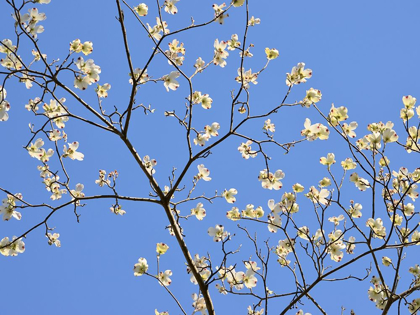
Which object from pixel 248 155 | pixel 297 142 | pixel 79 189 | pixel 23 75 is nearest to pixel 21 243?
pixel 79 189

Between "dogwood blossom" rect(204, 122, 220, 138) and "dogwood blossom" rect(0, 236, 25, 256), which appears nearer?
"dogwood blossom" rect(0, 236, 25, 256)

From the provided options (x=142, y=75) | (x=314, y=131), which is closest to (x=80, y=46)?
(x=142, y=75)

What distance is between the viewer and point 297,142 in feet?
10.2

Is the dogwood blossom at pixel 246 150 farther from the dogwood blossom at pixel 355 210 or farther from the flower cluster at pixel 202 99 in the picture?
the dogwood blossom at pixel 355 210

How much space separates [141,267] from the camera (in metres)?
3.10

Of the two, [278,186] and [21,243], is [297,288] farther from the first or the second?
[21,243]

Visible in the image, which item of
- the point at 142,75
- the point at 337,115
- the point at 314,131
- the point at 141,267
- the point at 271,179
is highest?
the point at 142,75

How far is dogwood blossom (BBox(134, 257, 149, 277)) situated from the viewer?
10.1 ft

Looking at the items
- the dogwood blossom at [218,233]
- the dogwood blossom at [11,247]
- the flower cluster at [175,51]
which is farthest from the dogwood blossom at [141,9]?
the dogwood blossom at [11,247]

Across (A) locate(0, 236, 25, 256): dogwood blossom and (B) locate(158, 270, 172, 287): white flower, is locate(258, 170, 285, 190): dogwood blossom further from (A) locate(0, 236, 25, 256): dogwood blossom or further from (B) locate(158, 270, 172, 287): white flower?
(A) locate(0, 236, 25, 256): dogwood blossom

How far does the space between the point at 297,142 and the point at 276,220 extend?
61 centimetres

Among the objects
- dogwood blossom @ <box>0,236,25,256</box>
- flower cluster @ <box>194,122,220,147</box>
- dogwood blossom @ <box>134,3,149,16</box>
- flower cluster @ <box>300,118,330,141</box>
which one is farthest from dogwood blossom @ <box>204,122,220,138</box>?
dogwood blossom @ <box>0,236,25,256</box>

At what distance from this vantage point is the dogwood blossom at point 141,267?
10.1 ft

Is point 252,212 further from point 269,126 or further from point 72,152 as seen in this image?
point 72,152
